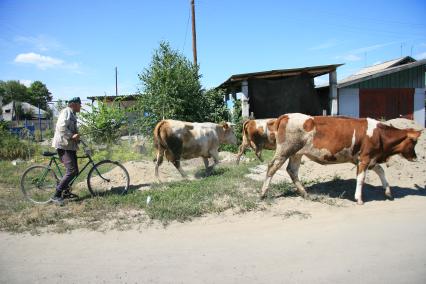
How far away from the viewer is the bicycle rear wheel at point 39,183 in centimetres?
699

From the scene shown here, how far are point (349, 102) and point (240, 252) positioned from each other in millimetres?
15245

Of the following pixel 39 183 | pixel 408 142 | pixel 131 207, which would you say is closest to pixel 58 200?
pixel 39 183

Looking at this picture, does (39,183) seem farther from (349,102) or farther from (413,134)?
(349,102)

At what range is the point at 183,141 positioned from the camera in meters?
9.40

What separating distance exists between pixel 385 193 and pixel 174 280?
16.9 feet

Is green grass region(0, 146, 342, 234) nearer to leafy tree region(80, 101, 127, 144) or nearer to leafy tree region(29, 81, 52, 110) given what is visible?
leafy tree region(80, 101, 127, 144)

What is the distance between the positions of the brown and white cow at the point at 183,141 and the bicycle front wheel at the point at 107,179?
118 centimetres

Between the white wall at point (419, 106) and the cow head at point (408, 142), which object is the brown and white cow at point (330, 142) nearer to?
the cow head at point (408, 142)

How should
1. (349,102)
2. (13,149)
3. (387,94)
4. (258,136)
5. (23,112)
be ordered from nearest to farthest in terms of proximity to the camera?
(258,136), (13,149), (349,102), (387,94), (23,112)

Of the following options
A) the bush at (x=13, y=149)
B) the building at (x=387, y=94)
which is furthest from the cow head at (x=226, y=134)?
the building at (x=387, y=94)

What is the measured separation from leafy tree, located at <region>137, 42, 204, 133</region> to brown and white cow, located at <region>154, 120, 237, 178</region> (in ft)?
16.1

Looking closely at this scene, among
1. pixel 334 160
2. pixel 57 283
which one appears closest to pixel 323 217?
pixel 334 160

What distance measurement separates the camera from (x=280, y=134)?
7.16m

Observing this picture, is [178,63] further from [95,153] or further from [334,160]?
[334,160]
